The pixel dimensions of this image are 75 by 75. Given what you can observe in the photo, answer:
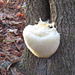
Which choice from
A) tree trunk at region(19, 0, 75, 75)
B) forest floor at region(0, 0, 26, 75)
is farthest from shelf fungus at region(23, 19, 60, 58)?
forest floor at region(0, 0, 26, 75)

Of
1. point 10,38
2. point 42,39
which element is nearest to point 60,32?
point 42,39

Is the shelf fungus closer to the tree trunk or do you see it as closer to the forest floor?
the tree trunk

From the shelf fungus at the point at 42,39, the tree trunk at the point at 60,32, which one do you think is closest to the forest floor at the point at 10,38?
the tree trunk at the point at 60,32

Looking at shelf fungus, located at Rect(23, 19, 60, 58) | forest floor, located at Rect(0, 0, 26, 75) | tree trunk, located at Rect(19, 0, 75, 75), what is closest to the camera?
shelf fungus, located at Rect(23, 19, 60, 58)

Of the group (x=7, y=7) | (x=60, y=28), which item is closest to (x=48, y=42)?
(x=60, y=28)

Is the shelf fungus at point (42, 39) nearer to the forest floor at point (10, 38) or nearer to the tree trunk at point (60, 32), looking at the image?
the tree trunk at point (60, 32)

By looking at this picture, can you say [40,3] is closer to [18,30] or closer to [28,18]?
[28,18]

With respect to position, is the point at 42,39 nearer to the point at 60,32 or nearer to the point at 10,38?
the point at 60,32
